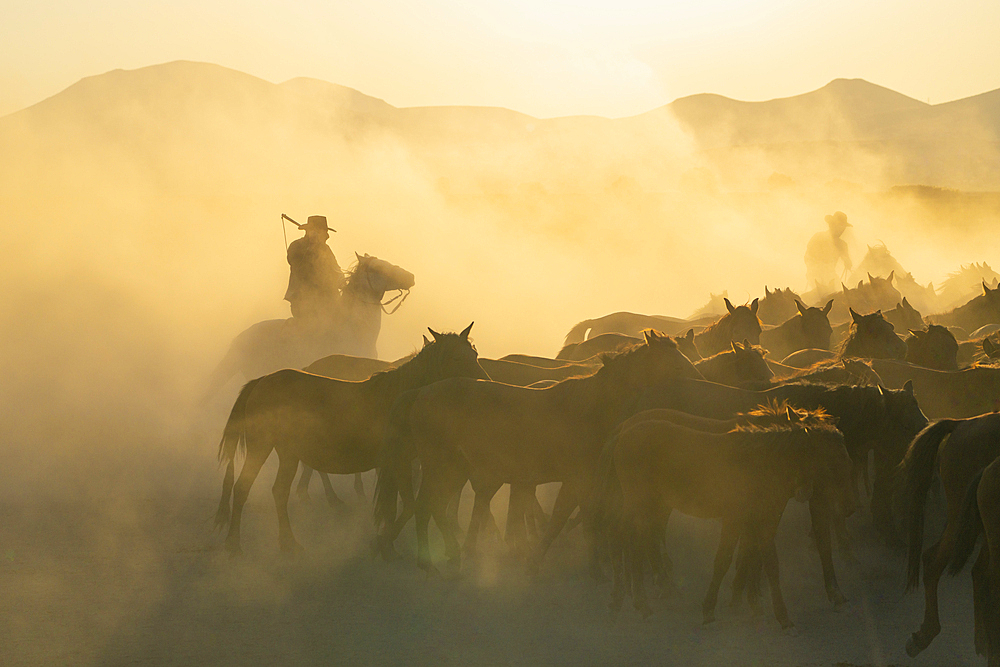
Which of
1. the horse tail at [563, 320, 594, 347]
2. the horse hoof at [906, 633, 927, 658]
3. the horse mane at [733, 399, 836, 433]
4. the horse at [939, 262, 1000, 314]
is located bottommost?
the horse hoof at [906, 633, 927, 658]

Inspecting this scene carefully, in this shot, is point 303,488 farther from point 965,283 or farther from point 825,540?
point 965,283

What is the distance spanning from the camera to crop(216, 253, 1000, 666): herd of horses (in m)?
5.18

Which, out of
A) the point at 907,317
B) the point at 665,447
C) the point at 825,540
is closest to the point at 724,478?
the point at 665,447

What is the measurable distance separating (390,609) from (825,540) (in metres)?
3.00

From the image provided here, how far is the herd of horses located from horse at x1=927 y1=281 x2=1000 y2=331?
4.55 meters

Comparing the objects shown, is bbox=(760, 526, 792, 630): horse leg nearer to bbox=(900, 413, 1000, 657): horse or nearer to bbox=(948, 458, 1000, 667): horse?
bbox=(900, 413, 1000, 657): horse

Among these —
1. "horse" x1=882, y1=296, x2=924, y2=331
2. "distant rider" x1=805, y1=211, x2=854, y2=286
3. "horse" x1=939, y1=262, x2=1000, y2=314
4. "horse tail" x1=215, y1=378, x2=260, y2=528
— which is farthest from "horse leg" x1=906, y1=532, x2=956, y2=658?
"distant rider" x1=805, y1=211, x2=854, y2=286

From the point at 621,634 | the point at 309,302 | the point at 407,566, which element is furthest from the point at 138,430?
the point at 621,634

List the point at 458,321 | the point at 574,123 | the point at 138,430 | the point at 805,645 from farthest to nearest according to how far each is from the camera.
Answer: the point at 574,123 < the point at 458,321 < the point at 138,430 < the point at 805,645

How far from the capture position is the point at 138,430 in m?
13.7

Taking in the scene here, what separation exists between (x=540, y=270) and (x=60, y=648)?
1183 inches

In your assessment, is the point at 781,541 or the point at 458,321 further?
the point at 458,321

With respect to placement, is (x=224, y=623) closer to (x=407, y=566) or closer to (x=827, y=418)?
(x=407, y=566)

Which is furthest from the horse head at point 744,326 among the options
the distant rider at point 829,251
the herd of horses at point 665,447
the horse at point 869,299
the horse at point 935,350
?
the distant rider at point 829,251
